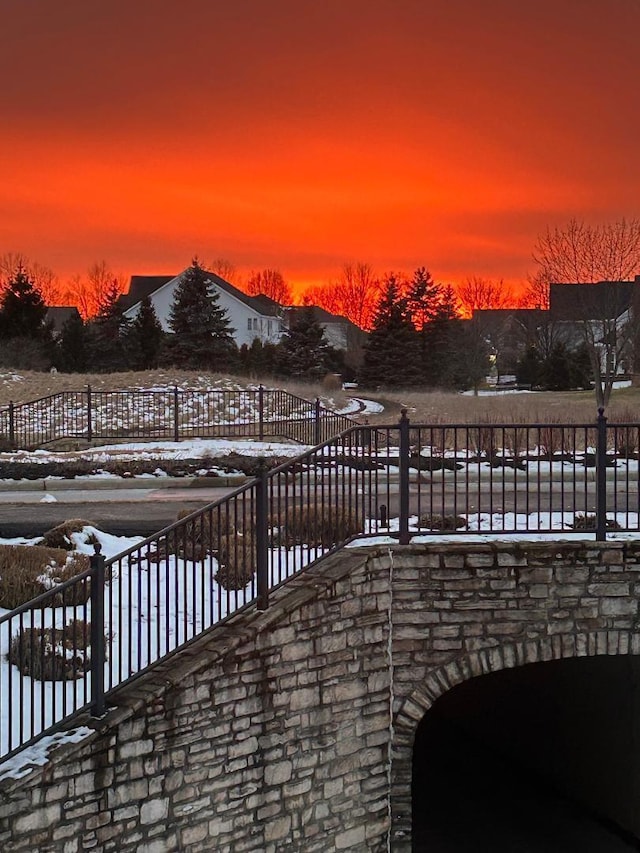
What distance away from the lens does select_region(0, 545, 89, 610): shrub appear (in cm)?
927

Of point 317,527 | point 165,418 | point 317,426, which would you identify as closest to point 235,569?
point 317,527

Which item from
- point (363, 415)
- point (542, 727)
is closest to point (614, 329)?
point (363, 415)

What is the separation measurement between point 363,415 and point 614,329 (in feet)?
31.5

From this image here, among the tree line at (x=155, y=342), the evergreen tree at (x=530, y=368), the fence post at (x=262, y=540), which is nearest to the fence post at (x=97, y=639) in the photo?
the fence post at (x=262, y=540)

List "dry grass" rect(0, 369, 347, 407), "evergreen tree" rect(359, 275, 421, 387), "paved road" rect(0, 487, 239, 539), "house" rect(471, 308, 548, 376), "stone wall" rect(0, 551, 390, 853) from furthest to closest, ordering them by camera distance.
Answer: "house" rect(471, 308, 548, 376) → "evergreen tree" rect(359, 275, 421, 387) → "dry grass" rect(0, 369, 347, 407) → "paved road" rect(0, 487, 239, 539) → "stone wall" rect(0, 551, 390, 853)

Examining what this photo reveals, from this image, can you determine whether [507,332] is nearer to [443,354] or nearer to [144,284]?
[443,354]

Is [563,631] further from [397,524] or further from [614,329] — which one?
[614,329]

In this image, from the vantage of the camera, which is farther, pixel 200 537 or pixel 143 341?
pixel 143 341

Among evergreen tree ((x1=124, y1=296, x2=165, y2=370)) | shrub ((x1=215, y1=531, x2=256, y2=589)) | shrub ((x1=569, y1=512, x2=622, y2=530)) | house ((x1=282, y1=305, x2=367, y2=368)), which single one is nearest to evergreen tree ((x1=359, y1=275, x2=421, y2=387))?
evergreen tree ((x1=124, y1=296, x2=165, y2=370))

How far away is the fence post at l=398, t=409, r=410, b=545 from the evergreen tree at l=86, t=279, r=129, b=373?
1977 inches

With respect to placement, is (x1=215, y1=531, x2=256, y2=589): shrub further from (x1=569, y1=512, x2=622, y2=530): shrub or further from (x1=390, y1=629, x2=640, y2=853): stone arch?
(x1=569, y1=512, x2=622, y2=530): shrub

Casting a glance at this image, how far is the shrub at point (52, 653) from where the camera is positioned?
24.5 feet

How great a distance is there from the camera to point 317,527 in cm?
920

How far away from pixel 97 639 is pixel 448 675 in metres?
3.75
